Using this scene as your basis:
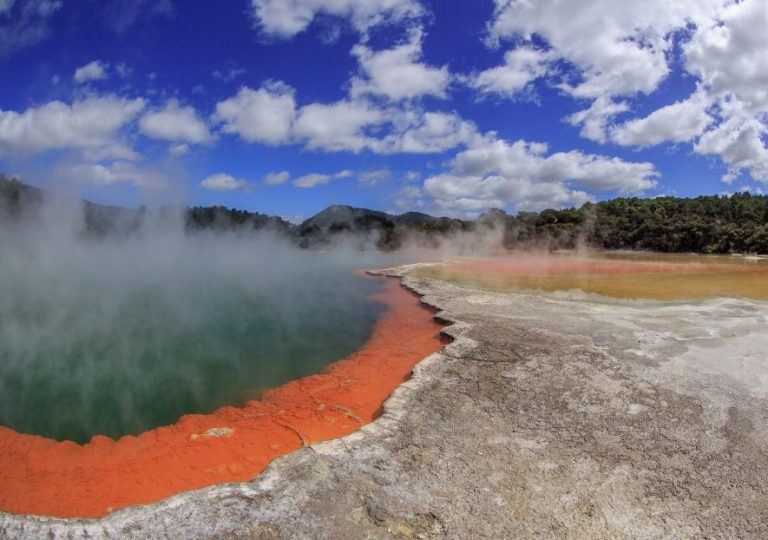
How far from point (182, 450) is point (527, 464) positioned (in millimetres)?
3617

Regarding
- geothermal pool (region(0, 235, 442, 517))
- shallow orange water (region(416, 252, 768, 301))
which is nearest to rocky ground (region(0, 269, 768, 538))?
geothermal pool (region(0, 235, 442, 517))

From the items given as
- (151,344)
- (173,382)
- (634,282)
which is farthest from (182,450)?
(634,282)

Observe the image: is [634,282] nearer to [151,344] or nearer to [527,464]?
[527,464]

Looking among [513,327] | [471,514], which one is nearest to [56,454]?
[471,514]

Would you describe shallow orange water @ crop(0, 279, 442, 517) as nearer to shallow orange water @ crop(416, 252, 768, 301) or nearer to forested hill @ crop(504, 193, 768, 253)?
shallow orange water @ crop(416, 252, 768, 301)

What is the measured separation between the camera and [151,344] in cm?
922

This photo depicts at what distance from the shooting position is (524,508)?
146 inches

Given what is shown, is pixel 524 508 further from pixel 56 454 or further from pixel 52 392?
pixel 52 392

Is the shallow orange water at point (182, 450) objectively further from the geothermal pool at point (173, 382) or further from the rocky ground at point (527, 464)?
the rocky ground at point (527, 464)

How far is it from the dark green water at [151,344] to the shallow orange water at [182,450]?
0.40 metres

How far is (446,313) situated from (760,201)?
1993 inches

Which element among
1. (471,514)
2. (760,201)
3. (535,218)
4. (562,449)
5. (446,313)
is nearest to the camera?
(471,514)

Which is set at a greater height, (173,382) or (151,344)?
(151,344)

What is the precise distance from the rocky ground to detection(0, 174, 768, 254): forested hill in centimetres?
3884
